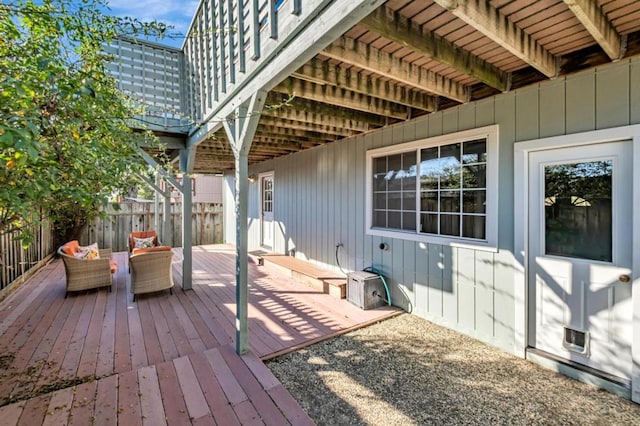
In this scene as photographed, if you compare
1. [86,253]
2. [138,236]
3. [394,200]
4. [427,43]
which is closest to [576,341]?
[394,200]

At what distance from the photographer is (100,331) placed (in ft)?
10.7

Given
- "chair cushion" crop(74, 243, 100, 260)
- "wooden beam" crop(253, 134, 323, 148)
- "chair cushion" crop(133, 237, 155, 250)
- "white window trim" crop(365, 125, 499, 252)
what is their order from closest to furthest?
"white window trim" crop(365, 125, 499, 252) → "chair cushion" crop(74, 243, 100, 260) → "wooden beam" crop(253, 134, 323, 148) → "chair cushion" crop(133, 237, 155, 250)

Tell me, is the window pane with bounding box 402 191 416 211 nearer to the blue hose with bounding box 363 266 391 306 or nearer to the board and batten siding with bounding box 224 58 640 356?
the board and batten siding with bounding box 224 58 640 356

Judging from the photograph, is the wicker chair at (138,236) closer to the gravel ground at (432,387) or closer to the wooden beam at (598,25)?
the gravel ground at (432,387)

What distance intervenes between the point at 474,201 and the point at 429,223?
24.9 inches

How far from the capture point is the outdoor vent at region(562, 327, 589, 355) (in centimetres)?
254

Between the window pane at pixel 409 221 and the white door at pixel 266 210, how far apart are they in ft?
13.9

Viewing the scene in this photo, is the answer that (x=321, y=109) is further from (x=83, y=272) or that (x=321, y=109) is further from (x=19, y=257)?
(x=19, y=257)

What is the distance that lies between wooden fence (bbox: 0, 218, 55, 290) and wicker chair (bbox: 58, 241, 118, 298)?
459 mm

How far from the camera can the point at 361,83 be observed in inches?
112

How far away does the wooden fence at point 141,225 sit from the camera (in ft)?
26.7

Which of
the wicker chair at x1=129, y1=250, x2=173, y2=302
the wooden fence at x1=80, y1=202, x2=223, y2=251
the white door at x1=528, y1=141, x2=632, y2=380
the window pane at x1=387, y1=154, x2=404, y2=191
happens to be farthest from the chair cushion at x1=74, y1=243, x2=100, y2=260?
the white door at x1=528, y1=141, x2=632, y2=380

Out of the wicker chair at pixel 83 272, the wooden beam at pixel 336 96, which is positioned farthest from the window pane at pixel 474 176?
the wicker chair at pixel 83 272

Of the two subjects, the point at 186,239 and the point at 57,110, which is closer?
the point at 57,110
